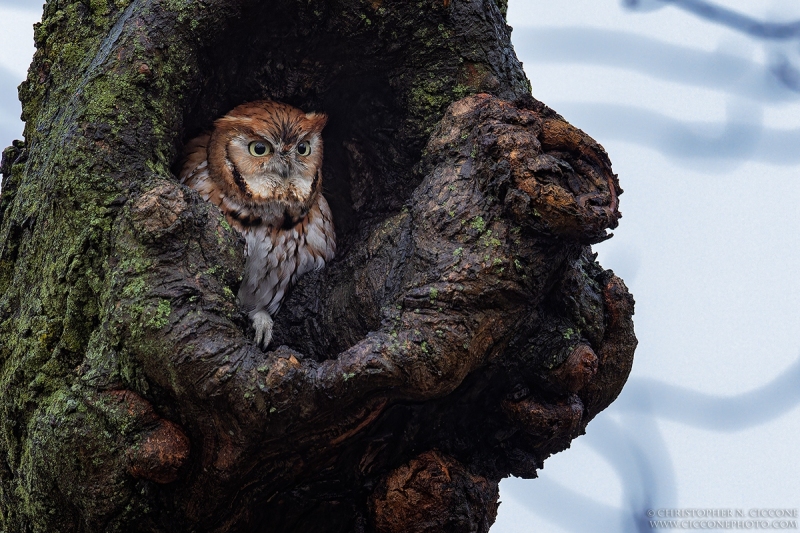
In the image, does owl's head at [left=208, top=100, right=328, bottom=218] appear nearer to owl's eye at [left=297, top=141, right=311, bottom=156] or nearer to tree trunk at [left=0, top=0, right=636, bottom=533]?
owl's eye at [left=297, top=141, right=311, bottom=156]

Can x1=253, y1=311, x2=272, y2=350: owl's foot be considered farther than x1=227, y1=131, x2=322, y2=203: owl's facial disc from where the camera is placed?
No

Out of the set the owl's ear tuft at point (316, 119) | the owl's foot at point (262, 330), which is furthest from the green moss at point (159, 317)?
the owl's ear tuft at point (316, 119)

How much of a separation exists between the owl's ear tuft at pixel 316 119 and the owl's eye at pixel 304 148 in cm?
7

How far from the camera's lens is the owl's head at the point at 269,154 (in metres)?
2.38

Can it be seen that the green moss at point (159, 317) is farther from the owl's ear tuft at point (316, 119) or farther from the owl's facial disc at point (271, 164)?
the owl's ear tuft at point (316, 119)

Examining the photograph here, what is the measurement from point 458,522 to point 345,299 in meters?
0.63

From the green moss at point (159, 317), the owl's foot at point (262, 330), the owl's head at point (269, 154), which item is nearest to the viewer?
the green moss at point (159, 317)

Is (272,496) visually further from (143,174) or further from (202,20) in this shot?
(202,20)

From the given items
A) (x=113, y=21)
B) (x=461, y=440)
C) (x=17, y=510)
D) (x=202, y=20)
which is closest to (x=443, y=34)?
(x=202, y=20)

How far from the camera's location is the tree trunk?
1.65 metres

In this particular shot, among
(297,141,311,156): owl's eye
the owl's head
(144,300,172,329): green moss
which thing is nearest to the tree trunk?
(144,300,172,329): green moss

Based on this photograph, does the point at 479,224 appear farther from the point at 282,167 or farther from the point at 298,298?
the point at 282,167

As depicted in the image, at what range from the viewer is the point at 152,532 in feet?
5.64

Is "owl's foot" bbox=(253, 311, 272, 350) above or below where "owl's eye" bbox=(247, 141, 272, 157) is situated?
below
